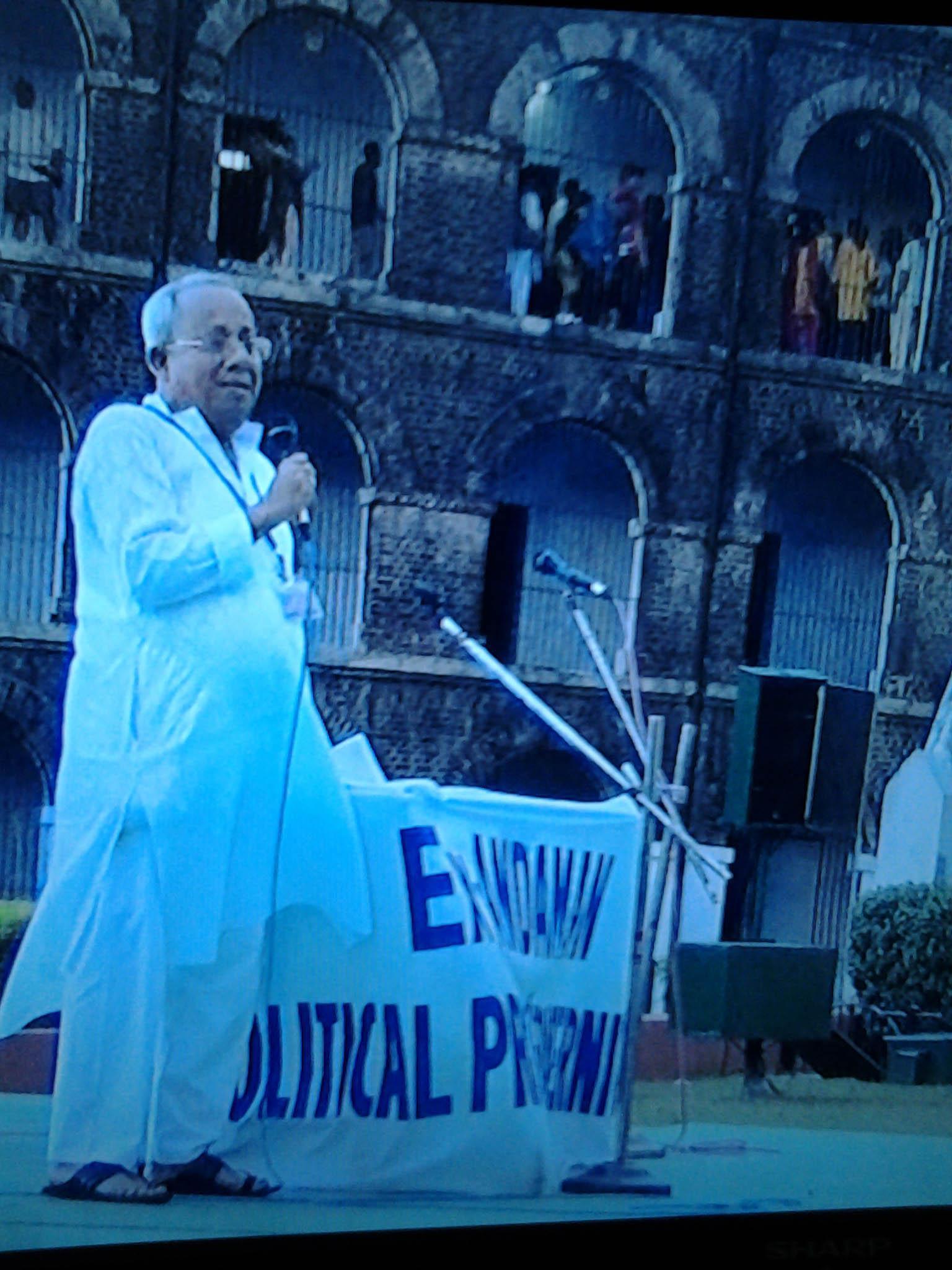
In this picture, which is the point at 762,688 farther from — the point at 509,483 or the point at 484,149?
the point at 484,149

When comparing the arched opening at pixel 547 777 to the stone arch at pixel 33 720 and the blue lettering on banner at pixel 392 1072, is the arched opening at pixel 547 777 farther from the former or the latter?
the stone arch at pixel 33 720

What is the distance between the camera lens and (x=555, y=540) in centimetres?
332

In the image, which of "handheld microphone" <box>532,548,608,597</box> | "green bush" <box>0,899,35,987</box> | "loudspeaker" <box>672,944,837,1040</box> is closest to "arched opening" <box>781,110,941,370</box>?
"handheld microphone" <box>532,548,608,597</box>

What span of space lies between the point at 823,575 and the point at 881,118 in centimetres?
108

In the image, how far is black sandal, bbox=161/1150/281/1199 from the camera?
119 inches

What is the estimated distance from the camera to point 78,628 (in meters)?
2.98

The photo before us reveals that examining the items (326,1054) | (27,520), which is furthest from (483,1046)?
(27,520)

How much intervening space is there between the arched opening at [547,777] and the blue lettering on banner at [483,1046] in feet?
1.49

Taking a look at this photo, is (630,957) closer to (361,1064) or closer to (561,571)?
(361,1064)

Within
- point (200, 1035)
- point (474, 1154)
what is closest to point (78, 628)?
point (200, 1035)

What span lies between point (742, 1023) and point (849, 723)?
0.75 meters

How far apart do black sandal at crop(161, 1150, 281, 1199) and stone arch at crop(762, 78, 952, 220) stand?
8.10 ft

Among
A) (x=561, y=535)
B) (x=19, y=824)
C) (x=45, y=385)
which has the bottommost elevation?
(x=19, y=824)

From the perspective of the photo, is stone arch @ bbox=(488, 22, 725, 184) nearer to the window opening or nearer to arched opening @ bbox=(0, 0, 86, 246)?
the window opening
